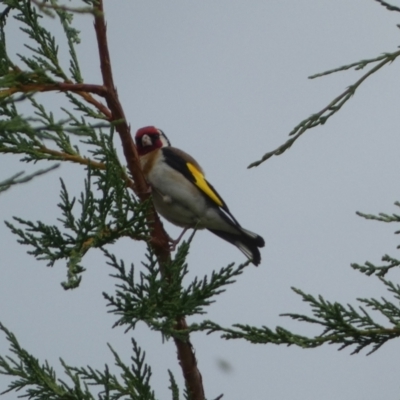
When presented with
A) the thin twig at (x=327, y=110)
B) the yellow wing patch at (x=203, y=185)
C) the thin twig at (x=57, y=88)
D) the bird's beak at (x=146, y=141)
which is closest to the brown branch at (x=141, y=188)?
the thin twig at (x=57, y=88)

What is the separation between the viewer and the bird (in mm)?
5441

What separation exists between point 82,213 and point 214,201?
285 centimetres

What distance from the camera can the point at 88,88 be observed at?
3.36 meters

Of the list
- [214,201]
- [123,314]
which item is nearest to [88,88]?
[123,314]

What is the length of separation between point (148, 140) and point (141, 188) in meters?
2.49

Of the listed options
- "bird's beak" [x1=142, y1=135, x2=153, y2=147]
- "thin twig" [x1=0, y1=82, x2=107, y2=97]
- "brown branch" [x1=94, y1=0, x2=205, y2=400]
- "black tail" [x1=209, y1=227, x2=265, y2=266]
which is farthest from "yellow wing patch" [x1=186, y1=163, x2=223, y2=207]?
"thin twig" [x1=0, y1=82, x2=107, y2=97]

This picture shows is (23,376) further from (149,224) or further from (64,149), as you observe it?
(64,149)

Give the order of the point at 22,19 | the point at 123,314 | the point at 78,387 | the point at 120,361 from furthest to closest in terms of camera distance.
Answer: the point at 22,19, the point at 120,361, the point at 78,387, the point at 123,314

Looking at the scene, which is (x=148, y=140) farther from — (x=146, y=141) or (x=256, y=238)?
(x=256, y=238)

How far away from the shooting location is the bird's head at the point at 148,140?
20.0ft

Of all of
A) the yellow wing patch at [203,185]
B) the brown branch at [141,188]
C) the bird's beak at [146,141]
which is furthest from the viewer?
the bird's beak at [146,141]

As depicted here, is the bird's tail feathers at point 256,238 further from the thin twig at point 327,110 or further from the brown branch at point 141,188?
the thin twig at point 327,110

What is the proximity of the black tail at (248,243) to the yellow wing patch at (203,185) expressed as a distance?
0.88 feet

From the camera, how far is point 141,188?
11.9 ft
